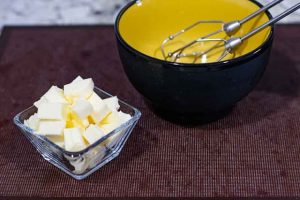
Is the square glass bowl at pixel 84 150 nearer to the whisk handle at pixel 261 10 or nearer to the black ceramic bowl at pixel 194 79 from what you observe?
the black ceramic bowl at pixel 194 79

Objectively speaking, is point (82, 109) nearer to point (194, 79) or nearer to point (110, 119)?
point (110, 119)

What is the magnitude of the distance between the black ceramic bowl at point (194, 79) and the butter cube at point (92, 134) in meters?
0.10

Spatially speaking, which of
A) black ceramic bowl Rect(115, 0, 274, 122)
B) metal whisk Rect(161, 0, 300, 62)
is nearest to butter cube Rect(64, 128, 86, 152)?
black ceramic bowl Rect(115, 0, 274, 122)

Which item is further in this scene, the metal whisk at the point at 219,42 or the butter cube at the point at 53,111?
the metal whisk at the point at 219,42

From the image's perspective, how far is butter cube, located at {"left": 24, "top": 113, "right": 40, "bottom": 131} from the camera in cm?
69

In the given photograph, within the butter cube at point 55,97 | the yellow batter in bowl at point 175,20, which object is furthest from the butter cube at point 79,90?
the yellow batter in bowl at point 175,20

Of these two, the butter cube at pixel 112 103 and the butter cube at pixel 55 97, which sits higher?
the butter cube at pixel 55 97

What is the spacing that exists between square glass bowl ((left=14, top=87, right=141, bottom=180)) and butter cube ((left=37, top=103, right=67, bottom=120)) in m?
0.03

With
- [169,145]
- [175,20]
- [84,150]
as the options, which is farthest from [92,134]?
[175,20]

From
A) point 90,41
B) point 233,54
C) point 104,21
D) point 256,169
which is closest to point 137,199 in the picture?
point 256,169

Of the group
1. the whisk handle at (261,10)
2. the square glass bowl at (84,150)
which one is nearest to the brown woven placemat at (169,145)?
the square glass bowl at (84,150)

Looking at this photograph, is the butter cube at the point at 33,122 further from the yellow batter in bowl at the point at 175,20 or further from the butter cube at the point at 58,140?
the yellow batter in bowl at the point at 175,20

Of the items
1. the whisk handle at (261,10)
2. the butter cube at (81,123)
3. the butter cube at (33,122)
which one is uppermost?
the whisk handle at (261,10)

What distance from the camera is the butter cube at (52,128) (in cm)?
65
